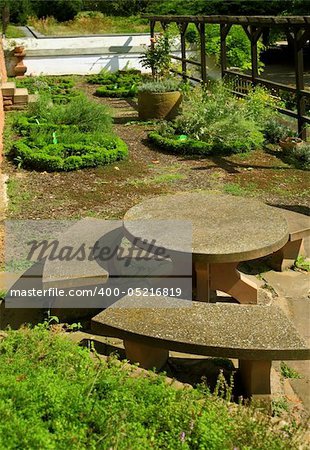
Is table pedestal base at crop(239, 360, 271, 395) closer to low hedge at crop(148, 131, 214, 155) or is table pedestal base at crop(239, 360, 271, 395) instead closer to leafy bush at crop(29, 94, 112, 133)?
low hedge at crop(148, 131, 214, 155)

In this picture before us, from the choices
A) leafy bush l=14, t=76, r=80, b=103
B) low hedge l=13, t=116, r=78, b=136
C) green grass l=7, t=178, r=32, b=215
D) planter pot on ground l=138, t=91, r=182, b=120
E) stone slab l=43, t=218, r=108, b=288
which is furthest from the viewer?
leafy bush l=14, t=76, r=80, b=103

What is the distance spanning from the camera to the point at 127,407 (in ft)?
8.19

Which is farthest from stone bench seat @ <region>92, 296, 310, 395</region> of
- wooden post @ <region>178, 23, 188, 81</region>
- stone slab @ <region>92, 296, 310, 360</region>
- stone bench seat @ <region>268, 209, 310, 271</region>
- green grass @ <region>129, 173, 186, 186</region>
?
wooden post @ <region>178, 23, 188, 81</region>

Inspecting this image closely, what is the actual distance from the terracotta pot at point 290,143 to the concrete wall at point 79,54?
35.2 feet

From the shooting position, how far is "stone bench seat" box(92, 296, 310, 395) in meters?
3.05

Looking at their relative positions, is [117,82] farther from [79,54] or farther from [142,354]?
[142,354]

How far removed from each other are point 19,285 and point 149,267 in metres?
0.93

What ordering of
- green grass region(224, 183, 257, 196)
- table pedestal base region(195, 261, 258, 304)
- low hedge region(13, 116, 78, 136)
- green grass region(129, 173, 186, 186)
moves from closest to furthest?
1. table pedestal base region(195, 261, 258, 304)
2. green grass region(224, 183, 257, 196)
3. green grass region(129, 173, 186, 186)
4. low hedge region(13, 116, 78, 136)

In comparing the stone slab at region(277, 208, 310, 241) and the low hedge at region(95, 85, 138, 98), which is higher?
the low hedge at region(95, 85, 138, 98)

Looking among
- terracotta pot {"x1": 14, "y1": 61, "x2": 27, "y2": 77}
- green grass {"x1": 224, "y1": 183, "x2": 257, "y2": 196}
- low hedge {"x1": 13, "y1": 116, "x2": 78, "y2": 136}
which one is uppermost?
terracotta pot {"x1": 14, "y1": 61, "x2": 27, "y2": 77}

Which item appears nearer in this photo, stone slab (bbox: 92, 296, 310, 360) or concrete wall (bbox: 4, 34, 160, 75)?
stone slab (bbox: 92, 296, 310, 360)

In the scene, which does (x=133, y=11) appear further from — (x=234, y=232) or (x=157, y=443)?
(x=157, y=443)

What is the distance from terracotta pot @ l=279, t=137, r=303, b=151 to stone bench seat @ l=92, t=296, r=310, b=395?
5797mm

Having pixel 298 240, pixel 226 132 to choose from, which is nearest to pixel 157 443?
pixel 298 240
